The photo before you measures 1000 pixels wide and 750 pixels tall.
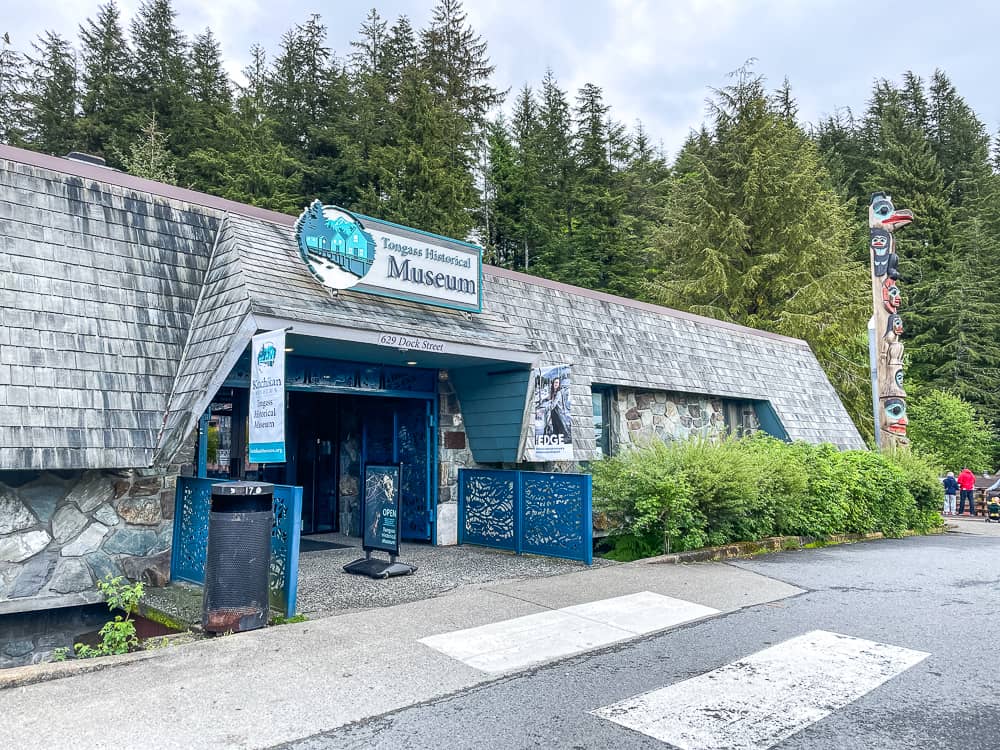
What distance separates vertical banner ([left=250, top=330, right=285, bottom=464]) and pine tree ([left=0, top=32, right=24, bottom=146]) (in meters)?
27.2

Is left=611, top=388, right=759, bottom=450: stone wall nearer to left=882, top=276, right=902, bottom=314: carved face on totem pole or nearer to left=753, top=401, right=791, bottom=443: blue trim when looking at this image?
left=753, top=401, right=791, bottom=443: blue trim

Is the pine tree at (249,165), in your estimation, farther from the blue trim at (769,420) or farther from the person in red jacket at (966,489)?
the person in red jacket at (966,489)

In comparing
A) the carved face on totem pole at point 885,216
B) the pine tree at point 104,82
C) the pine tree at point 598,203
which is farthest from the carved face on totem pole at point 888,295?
the pine tree at point 104,82

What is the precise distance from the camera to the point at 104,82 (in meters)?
29.0

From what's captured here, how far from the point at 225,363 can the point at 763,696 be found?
17.8 feet

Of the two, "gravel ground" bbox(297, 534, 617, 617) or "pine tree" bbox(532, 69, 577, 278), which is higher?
"pine tree" bbox(532, 69, 577, 278)

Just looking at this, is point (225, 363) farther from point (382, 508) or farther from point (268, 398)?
point (382, 508)

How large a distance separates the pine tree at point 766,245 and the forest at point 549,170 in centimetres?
10

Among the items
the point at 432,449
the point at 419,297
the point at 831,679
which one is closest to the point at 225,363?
the point at 419,297

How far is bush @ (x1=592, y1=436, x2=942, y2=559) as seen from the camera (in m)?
9.48

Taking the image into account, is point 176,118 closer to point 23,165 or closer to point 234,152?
point 234,152

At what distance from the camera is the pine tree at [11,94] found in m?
27.5

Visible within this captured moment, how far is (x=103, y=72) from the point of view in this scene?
29875 mm

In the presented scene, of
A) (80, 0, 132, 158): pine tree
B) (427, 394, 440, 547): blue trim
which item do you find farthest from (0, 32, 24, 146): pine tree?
(427, 394, 440, 547): blue trim
